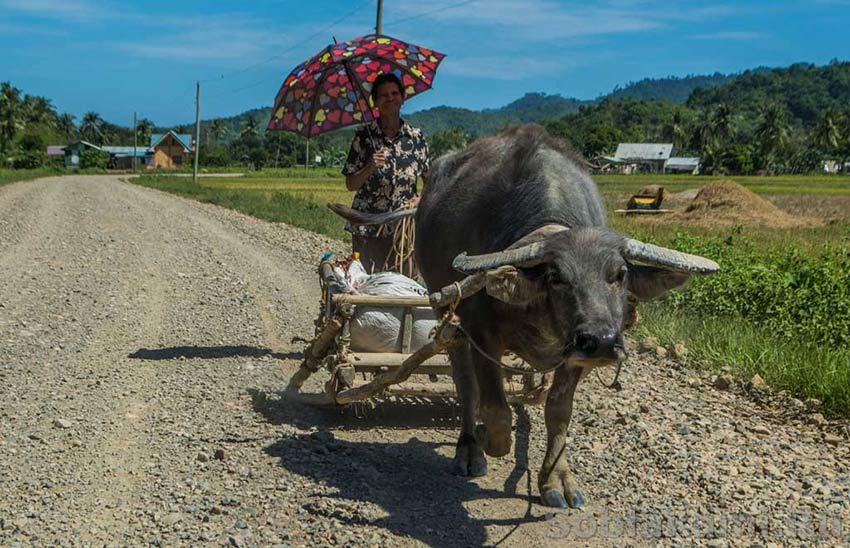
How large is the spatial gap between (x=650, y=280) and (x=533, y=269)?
0.57 meters

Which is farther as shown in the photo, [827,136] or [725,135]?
[725,135]

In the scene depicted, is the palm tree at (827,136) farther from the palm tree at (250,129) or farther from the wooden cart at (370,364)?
the wooden cart at (370,364)

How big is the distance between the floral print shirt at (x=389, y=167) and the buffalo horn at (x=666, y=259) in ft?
11.7

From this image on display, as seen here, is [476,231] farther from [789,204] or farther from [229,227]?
[789,204]

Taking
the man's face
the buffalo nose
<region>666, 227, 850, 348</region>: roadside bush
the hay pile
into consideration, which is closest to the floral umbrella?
the man's face

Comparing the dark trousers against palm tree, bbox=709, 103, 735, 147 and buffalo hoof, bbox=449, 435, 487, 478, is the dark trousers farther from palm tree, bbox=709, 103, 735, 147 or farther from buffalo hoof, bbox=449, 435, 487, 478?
palm tree, bbox=709, 103, 735, 147

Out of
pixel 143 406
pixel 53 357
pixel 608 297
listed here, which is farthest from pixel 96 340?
pixel 608 297

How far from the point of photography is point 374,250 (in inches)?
314

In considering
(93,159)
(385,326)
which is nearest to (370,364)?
(385,326)

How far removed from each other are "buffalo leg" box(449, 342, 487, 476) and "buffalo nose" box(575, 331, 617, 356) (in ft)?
5.08

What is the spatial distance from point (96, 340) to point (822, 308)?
664cm

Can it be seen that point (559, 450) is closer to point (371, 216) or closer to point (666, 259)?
point (666, 259)

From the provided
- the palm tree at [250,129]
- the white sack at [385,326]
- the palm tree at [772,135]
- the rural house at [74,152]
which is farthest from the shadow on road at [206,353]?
the palm tree at [250,129]

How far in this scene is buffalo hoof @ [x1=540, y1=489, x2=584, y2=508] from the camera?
488cm
